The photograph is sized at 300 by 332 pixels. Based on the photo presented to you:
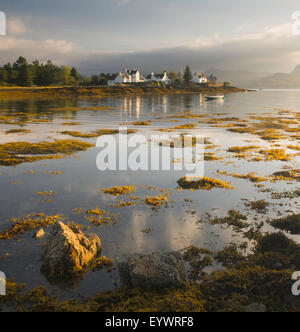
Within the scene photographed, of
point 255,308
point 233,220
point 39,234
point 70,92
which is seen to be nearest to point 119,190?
point 39,234

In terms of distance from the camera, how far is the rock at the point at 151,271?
912 cm

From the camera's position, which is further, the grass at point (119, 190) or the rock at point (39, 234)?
the grass at point (119, 190)

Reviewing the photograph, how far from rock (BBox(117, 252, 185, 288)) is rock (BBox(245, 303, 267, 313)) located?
83.8 inches

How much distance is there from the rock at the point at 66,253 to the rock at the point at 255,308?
5.56 metres

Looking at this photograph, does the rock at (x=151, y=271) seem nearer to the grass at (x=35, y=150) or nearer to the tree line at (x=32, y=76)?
the grass at (x=35, y=150)

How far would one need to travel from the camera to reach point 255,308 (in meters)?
8.07

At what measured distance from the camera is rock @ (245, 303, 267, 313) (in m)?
8.02

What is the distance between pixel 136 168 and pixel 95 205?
7722 millimetres

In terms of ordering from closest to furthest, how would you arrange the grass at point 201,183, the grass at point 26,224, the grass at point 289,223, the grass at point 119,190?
the grass at point 26,224
the grass at point 289,223
the grass at point 119,190
the grass at point 201,183

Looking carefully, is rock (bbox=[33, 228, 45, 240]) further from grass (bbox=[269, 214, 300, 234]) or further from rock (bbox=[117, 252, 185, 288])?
grass (bbox=[269, 214, 300, 234])

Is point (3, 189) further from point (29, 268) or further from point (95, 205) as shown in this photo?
point (29, 268)

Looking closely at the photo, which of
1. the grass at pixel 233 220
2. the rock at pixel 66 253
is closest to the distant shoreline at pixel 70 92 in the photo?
the grass at pixel 233 220

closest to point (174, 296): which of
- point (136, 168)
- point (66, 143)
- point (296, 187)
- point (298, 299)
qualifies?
point (298, 299)
